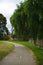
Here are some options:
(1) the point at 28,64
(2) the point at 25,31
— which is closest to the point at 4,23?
(2) the point at 25,31

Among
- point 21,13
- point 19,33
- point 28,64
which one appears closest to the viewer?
point 28,64

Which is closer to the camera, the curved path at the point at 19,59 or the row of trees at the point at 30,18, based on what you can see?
the curved path at the point at 19,59

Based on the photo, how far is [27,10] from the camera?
4172cm

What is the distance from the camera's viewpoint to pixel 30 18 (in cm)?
4388

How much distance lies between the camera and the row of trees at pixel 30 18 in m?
39.5

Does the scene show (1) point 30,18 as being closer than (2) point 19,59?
No

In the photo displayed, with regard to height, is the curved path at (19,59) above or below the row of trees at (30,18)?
below

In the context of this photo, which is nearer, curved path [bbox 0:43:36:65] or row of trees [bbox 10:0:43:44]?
curved path [bbox 0:43:36:65]

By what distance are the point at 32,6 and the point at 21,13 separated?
14.2 metres

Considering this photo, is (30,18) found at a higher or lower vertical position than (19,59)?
higher

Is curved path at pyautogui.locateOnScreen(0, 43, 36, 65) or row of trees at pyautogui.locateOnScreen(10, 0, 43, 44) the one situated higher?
row of trees at pyautogui.locateOnScreen(10, 0, 43, 44)

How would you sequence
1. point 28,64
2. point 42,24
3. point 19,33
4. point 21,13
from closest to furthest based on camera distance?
point 28,64
point 42,24
point 21,13
point 19,33

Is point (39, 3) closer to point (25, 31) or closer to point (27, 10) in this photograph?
point (27, 10)

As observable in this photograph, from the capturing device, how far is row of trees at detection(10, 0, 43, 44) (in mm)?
39525
